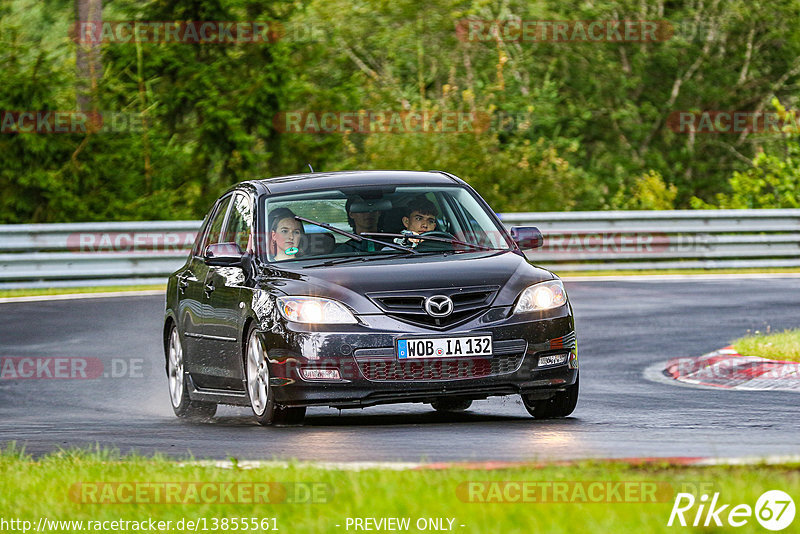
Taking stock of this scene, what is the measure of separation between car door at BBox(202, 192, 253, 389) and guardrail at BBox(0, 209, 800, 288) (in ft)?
38.4

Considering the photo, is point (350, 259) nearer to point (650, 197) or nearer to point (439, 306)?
point (439, 306)

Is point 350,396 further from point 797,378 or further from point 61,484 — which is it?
point 797,378

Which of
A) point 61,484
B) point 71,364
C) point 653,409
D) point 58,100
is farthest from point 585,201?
point 61,484

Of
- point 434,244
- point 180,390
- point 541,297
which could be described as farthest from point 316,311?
point 180,390

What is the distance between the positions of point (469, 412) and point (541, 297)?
2039mm

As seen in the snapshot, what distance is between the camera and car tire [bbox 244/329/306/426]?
985 centimetres

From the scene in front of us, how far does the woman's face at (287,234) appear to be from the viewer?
416 inches

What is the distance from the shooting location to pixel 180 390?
39.1ft

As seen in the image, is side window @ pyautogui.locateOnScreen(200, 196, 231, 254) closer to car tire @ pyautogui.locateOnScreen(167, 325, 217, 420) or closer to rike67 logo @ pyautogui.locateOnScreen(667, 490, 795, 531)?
car tire @ pyautogui.locateOnScreen(167, 325, 217, 420)

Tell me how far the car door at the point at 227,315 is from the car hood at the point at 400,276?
0.52m

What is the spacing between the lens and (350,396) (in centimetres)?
952

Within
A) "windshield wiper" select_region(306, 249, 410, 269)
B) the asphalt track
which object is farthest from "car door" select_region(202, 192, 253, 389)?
"windshield wiper" select_region(306, 249, 410, 269)

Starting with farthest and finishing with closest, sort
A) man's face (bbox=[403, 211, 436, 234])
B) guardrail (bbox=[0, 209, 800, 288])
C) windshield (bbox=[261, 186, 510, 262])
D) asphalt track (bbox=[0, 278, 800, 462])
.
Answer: guardrail (bbox=[0, 209, 800, 288]) < man's face (bbox=[403, 211, 436, 234]) < windshield (bbox=[261, 186, 510, 262]) < asphalt track (bbox=[0, 278, 800, 462])

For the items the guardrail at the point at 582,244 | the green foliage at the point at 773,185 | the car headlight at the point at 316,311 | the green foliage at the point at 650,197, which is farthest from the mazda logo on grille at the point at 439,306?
the green foliage at the point at 650,197
